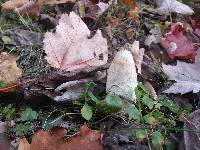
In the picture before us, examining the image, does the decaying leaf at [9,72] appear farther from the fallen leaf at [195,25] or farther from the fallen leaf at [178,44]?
the fallen leaf at [195,25]

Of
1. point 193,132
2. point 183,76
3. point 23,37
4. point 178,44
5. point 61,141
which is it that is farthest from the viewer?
point 178,44

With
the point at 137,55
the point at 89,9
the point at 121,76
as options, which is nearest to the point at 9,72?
the point at 121,76

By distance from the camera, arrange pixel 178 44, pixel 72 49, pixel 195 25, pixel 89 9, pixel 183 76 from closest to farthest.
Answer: pixel 72 49 < pixel 183 76 < pixel 178 44 < pixel 89 9 < pixel 195 25

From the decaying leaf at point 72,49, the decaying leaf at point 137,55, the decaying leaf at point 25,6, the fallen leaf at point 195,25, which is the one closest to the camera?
the decaying leaf at point 72,49

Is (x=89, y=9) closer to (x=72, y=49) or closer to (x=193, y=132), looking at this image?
(x=72, y=49)

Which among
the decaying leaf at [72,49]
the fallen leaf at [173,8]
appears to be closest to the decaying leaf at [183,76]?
the decaying leaf at [72,49]

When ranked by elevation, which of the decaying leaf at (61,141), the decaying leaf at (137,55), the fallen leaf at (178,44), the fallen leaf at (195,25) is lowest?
the fallen leaf at (195,25)

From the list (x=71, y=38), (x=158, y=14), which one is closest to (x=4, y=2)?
(x=71, y=38)
